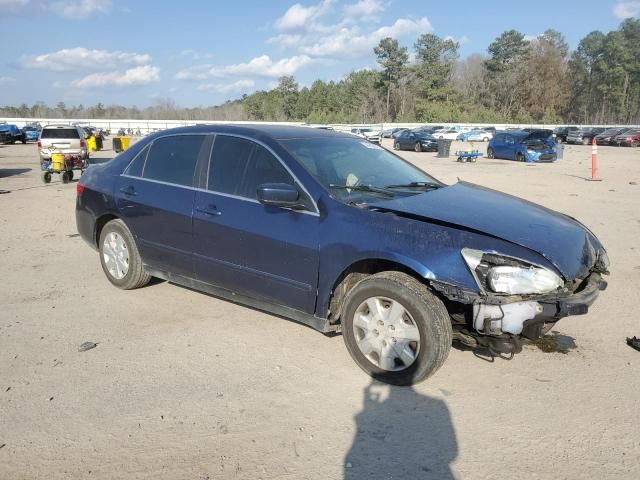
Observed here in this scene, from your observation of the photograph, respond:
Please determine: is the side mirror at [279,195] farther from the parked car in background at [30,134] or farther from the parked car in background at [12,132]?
the parked car in background at [30,134]

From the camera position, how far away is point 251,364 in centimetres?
381

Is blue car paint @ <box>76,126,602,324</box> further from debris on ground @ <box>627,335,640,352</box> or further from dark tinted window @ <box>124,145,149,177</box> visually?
debris on ground @ <box>627,335,640,352</box>

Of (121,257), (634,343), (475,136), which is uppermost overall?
(475,136)

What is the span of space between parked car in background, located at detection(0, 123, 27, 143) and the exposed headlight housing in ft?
140

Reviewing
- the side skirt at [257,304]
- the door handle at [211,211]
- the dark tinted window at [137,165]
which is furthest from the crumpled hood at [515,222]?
the dark tinted window at [137,165]

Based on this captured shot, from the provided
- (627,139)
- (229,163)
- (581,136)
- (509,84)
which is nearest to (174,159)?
(229,163)

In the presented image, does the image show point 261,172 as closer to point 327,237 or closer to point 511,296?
point 327,237

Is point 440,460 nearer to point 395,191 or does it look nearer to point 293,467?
point 293,467

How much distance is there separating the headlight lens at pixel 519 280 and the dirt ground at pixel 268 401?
0.74 meters

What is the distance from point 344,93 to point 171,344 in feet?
316

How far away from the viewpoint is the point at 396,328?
3441mm

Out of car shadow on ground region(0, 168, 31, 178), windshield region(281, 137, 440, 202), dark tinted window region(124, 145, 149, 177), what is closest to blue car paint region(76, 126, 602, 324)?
windshield region(281, 137, 440, 202)

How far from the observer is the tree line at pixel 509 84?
79.4 meters

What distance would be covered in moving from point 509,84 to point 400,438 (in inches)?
3547
